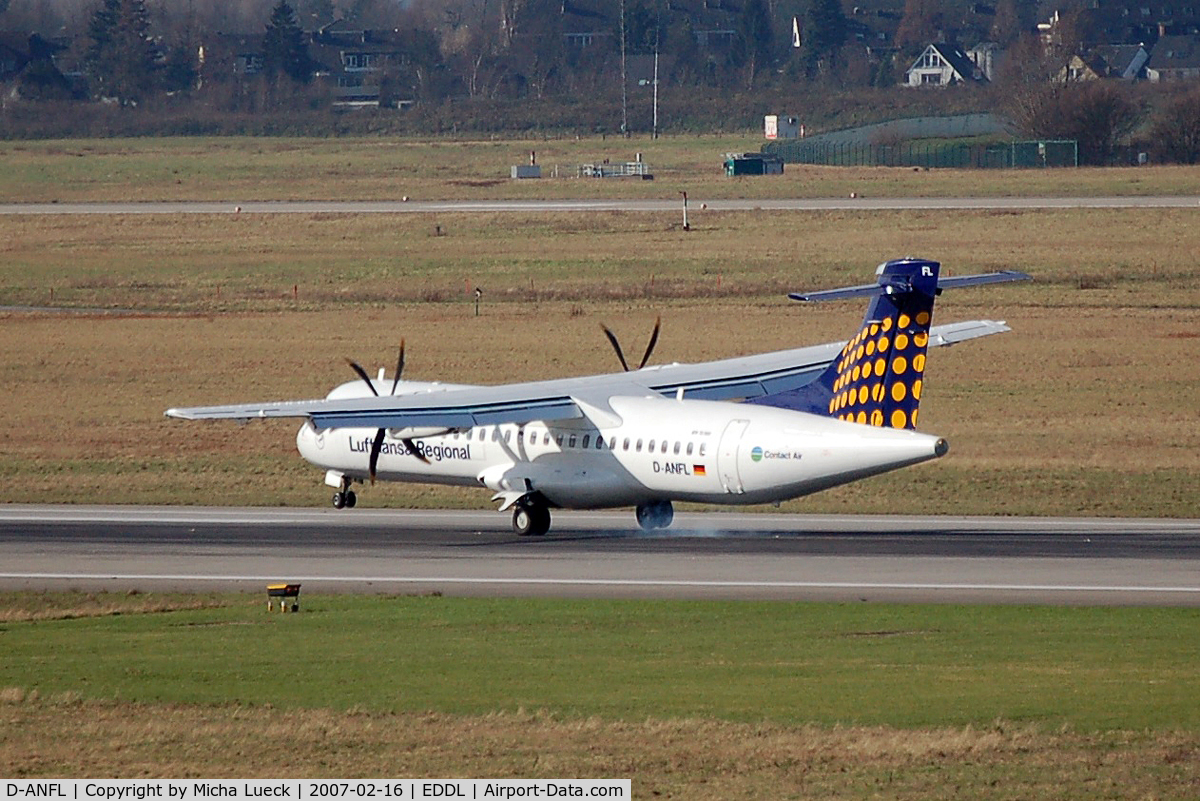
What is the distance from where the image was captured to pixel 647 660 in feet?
98.2

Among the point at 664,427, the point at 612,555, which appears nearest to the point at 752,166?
the point at 664,427

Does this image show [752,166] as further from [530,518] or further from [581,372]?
[530,518]

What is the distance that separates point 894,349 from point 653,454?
610 centimetres

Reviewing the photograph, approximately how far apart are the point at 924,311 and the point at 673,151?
437ft

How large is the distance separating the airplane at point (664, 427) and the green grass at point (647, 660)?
6.24 m

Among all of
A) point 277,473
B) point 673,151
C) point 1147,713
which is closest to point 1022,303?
point 277,473

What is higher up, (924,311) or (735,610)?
(924,311)

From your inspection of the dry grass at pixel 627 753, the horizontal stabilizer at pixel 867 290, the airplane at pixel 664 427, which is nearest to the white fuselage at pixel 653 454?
the airplane at pixel 664 427

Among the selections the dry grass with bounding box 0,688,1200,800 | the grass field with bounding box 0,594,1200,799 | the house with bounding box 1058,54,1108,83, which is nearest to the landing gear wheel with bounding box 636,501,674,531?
the grass field with bounding box 0,594,1200,799

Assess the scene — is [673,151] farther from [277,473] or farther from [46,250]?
[277,473]

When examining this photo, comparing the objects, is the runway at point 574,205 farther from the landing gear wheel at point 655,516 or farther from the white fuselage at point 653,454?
the landing gear wheel at point 655,516

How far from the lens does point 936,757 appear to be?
2277 cm

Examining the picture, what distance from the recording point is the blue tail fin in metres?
41.6

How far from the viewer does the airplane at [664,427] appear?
136 ft
